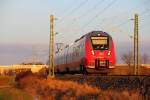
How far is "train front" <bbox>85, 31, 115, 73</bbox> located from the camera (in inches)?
1377

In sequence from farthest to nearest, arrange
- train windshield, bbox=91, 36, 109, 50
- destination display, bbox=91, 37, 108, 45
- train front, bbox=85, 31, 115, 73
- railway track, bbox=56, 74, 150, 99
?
destination display, bbox=91, 37, 108, 45 < train windshield, bbox=91, 36, 109, 50 < train front, bbox=85, 31, 115, 73 < railway track, bbox=56, 74, 150, 99

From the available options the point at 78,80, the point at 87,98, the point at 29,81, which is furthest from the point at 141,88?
the point at 29,81

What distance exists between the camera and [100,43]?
36.3 metres

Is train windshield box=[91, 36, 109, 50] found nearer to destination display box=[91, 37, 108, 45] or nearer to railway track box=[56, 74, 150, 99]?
destination display box=[91, 37, 108, 45]

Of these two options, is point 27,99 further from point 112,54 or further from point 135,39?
point 135,39

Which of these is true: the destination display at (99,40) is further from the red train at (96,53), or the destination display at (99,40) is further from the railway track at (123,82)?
the railway track at (123,82)

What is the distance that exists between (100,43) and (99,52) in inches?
41.2

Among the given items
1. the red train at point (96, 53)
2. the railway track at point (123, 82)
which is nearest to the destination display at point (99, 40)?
the red train at point (96, 53)

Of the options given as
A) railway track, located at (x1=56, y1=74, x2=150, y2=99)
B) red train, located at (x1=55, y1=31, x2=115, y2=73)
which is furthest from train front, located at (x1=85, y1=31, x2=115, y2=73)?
railway track, located at (x1=56, y1=74, x2=150, y2=99)

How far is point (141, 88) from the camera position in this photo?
64.6 feet

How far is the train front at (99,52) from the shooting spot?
35.0m

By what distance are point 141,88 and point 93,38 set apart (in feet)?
55.4

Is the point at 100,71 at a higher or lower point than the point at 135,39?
lower

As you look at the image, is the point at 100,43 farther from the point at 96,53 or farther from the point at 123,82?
the point at 123,82
